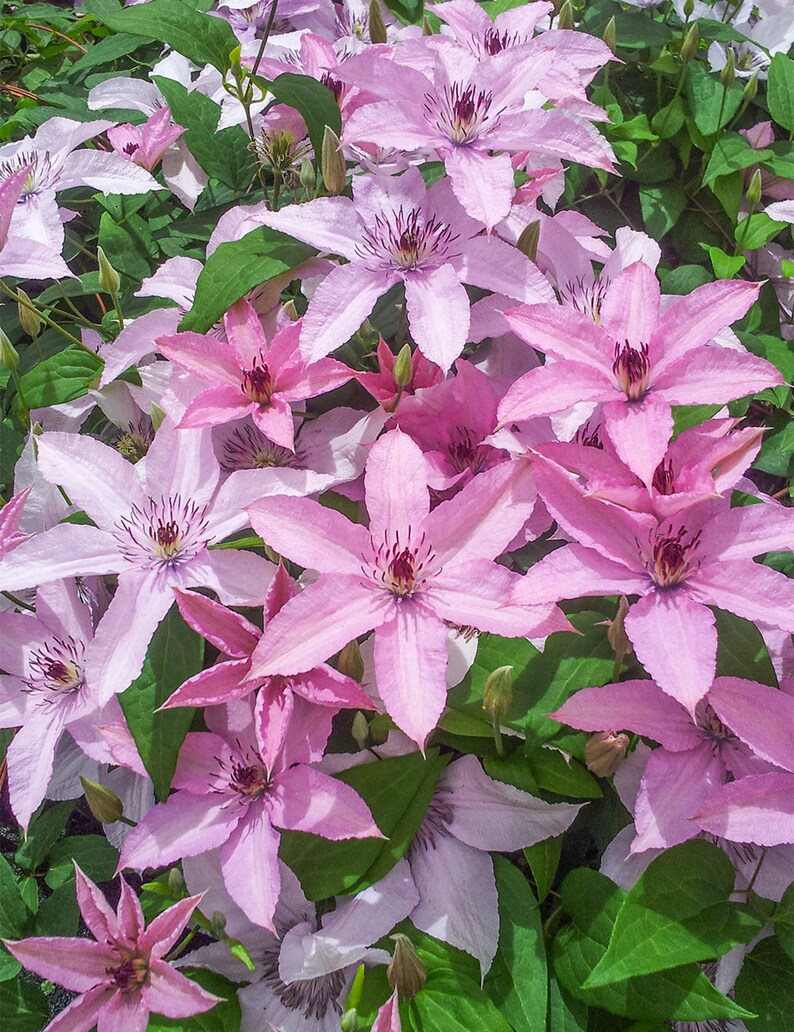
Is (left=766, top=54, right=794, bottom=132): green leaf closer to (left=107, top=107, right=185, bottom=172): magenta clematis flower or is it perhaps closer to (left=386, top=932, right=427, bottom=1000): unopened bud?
(left=107, top=107, right=185, bottom=172): magenta clematis flower

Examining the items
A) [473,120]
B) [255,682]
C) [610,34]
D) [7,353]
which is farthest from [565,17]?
[255,682]

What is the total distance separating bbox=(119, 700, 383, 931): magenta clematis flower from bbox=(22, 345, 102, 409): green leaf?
36 cm

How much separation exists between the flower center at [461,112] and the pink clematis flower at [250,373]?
0.21m

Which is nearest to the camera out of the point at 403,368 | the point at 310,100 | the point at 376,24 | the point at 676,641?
the point at 676,641

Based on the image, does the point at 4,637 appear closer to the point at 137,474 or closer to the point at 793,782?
the point at 137,474

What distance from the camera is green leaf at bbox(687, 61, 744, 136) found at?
961 millimetres

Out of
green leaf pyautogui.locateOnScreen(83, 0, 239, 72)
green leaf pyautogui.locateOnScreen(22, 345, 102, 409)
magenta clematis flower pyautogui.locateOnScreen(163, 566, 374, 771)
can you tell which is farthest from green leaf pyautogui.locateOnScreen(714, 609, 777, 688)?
green leaf pyautogui.locateOnScreen(83, 0, 239, 72)

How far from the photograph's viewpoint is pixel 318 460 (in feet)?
2.35

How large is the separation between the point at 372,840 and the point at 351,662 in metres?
0.13

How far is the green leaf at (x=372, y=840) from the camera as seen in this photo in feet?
2.04

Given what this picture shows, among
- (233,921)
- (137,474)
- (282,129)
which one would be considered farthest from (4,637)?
(282,129)

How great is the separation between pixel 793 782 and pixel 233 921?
0.40 m

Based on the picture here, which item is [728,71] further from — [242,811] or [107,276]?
[242,811]

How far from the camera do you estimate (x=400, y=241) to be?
696 mm
